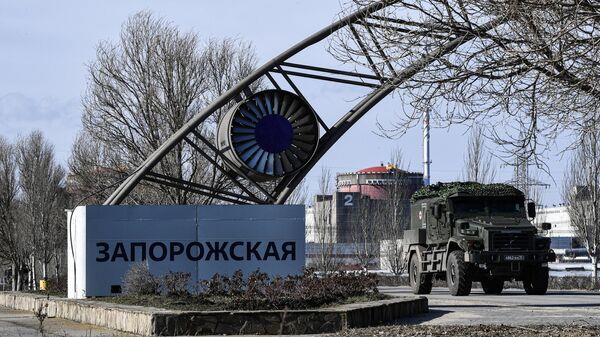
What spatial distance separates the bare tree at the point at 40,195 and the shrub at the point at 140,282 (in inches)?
1682

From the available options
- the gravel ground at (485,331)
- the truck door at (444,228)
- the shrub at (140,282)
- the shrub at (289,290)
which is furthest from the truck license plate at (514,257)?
the gravel ground at (485,331)

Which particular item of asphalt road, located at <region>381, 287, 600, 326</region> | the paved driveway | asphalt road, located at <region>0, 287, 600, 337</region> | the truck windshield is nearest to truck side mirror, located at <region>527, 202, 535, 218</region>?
the truck windshield

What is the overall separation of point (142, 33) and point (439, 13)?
2953 centimetres

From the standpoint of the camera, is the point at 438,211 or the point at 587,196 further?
the point at 587,196

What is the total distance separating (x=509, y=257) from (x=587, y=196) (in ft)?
78.2

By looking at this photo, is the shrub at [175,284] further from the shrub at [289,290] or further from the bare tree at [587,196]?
the bare tree at [587,196]

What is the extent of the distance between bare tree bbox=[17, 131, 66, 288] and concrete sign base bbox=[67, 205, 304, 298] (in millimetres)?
41543

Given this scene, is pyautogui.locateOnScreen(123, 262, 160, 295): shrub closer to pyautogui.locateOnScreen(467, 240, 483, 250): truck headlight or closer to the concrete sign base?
the concrete sign base

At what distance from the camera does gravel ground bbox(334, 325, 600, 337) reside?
1539 cm

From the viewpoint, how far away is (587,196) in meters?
53.4

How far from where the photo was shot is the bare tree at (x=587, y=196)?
47.1 metres

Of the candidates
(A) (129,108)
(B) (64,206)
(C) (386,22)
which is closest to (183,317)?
(C) (386,22)

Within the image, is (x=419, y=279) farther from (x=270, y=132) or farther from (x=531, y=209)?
(x=270, y=132)

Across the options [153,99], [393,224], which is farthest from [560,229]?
[153,99]
